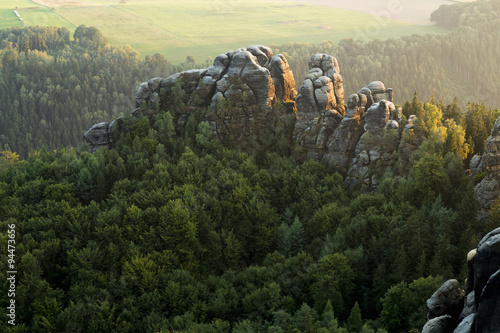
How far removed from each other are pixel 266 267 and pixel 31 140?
16773 centimetres

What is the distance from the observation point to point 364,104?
88.2m

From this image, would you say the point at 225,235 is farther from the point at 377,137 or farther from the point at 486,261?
the point at 486,261

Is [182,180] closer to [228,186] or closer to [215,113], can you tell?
[228,186]

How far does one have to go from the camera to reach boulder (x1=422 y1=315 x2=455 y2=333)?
3064 cm

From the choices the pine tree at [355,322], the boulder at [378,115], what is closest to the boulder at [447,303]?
the pine tree at [355,322]

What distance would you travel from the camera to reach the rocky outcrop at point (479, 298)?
23750mm

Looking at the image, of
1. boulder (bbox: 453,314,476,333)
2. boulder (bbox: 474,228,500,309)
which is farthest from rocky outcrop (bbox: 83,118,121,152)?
boulder (bbox: 453,314,476,333)

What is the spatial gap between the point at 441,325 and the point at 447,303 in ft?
9.23

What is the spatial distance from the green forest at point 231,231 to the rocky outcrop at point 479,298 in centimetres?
1412

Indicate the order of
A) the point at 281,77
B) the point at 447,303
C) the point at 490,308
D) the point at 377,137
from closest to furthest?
the point at 490,308
the point at 447,303
the point at 377,137
the point at 281,77

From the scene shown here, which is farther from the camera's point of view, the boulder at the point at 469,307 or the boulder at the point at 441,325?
the boulder at the point at 441,325

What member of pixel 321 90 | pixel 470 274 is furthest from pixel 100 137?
pixel 470 274

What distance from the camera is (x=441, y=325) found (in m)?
30.9

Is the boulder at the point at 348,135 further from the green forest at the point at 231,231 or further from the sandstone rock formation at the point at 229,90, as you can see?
the sandstone rock formation at the point at 229,90
